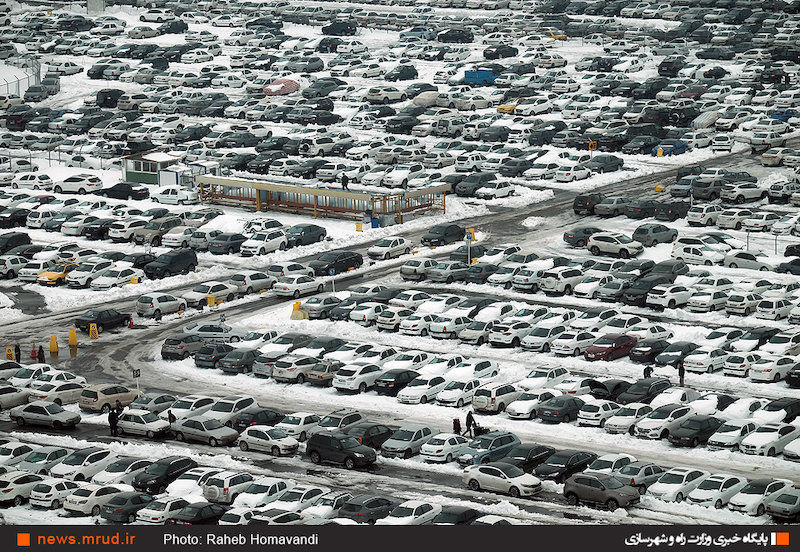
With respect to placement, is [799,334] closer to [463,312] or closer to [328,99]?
[463,312]

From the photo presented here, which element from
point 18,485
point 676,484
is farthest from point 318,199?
point 676,484

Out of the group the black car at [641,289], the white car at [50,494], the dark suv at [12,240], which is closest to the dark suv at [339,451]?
the white car at [50,494]

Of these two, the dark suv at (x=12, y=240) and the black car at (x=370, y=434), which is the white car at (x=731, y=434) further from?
the dark suv at (x=12, y=240)

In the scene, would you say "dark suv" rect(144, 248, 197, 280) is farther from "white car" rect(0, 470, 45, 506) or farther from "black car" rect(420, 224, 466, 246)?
"white car" rect(0, 470, 45, 506)

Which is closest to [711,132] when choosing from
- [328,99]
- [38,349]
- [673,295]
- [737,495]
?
[328,99]

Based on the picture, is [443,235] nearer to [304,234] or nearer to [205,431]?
[304,234]
